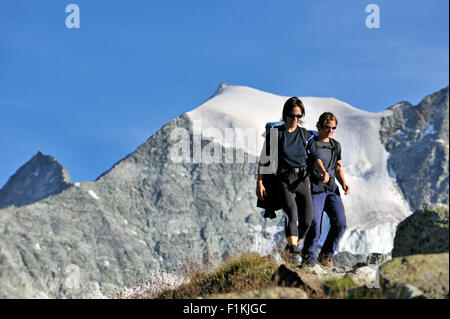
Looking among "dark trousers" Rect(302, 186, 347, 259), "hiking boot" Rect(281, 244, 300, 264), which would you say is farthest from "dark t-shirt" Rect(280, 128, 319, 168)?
"hiking boot" Rect(281, 244, 300, 264)

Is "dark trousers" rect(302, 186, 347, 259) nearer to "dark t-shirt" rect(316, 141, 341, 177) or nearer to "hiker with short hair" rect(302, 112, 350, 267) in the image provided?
"hiker with short hair" rect(302, 112, 350, 267)

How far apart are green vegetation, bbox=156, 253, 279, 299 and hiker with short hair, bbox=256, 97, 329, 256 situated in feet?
2.20

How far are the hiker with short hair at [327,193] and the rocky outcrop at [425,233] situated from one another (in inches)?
62.8

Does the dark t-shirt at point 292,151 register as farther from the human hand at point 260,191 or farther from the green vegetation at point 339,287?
the green vegetation at point 339,287

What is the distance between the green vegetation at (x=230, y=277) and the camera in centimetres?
905

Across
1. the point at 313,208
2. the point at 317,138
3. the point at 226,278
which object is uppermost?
the point at 317,138

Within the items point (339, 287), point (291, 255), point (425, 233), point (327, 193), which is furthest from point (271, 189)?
point (339, 287)

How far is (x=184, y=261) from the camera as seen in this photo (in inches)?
488

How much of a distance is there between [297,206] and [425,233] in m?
2.25

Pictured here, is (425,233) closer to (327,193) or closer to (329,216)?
(329,216)

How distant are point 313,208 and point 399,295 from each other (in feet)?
13.2
